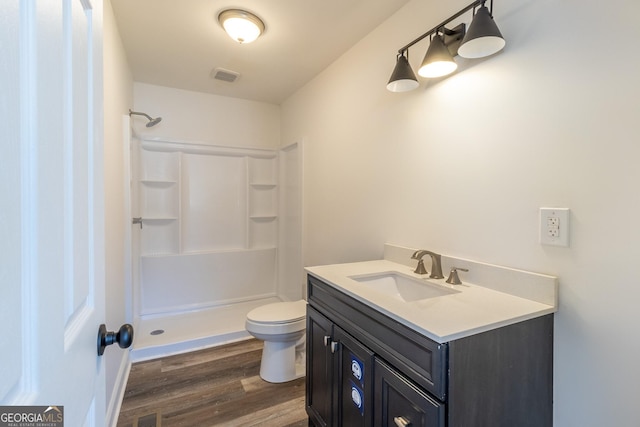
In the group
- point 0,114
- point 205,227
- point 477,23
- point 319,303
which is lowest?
point 319,303

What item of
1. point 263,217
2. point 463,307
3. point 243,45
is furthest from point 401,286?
point 263,217

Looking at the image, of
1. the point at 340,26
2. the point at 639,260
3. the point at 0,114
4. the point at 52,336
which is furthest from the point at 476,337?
the point at 340,26

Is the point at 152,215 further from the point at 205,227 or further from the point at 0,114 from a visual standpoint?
the point at 0,114

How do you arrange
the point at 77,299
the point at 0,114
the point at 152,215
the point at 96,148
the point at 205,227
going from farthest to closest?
1. the point at 205,227
2. the point at 152,215
3. the point at 96,148
4. the point at 77,299
5. the point at 0,114

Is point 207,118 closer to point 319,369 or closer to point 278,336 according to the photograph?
point 278,336

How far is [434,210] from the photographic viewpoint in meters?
1.50

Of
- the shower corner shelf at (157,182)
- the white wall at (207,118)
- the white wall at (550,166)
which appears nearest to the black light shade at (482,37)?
the white wall at (550,166)

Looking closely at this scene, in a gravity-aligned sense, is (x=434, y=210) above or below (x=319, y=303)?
above

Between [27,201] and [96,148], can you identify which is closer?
[27,201]

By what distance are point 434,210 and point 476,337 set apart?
76 cm

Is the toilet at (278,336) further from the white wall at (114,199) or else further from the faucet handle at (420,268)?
the faucet handle at (420,268)

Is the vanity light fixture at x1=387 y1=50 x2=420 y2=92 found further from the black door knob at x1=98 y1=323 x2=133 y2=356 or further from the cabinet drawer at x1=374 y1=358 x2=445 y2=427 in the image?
the black door knob at x1=98 y1=323 x2=133 y2=356

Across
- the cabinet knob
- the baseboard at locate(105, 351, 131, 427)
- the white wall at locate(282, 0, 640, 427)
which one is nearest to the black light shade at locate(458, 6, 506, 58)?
the white wall at locate(282, 0, 640, 427)

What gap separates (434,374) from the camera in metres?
0.83
